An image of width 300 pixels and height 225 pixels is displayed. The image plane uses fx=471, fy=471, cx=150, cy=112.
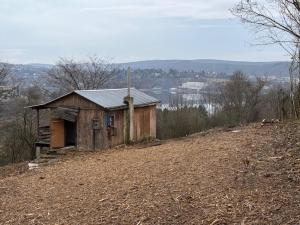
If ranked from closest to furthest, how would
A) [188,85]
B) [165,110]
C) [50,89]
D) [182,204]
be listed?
[182,204] → [50,89] → [165,110] → [188,85]

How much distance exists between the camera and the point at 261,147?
9.34 m

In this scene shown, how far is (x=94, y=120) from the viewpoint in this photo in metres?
20.8

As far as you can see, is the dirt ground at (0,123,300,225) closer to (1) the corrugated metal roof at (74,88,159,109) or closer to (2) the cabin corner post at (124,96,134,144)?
(2) the cabin corner post at (124,96,134,144)

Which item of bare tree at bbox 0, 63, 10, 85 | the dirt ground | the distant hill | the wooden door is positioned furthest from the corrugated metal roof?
the distant hill

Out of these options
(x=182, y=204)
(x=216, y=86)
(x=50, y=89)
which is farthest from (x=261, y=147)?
(x=216, y=86)

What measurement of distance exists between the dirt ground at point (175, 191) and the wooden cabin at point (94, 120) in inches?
424

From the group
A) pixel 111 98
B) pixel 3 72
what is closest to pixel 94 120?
pixel 111 98

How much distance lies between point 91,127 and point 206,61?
110 feet

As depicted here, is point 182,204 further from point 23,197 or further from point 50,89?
point 50,89

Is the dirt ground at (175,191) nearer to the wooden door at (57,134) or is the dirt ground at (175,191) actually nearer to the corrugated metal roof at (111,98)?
the corrugated metal roof at (111,98)

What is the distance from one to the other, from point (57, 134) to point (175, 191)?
16.7 m

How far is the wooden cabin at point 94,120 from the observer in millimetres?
20594

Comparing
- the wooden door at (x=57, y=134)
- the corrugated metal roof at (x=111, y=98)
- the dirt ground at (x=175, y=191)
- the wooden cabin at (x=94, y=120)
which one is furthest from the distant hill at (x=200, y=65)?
the dirt ground at (x=175, y=191)

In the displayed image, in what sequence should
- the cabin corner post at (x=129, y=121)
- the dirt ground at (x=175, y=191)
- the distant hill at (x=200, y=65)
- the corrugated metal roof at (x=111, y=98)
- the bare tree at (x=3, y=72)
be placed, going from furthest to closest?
the distant hill at (x=200, y=65) < the bare tree at (x=3, y=72) < the corrugated metal roof at (x=111, y=98) < the cabin corner post at (x=129, y=121) < the dirt ground at (x=175, y=191)
